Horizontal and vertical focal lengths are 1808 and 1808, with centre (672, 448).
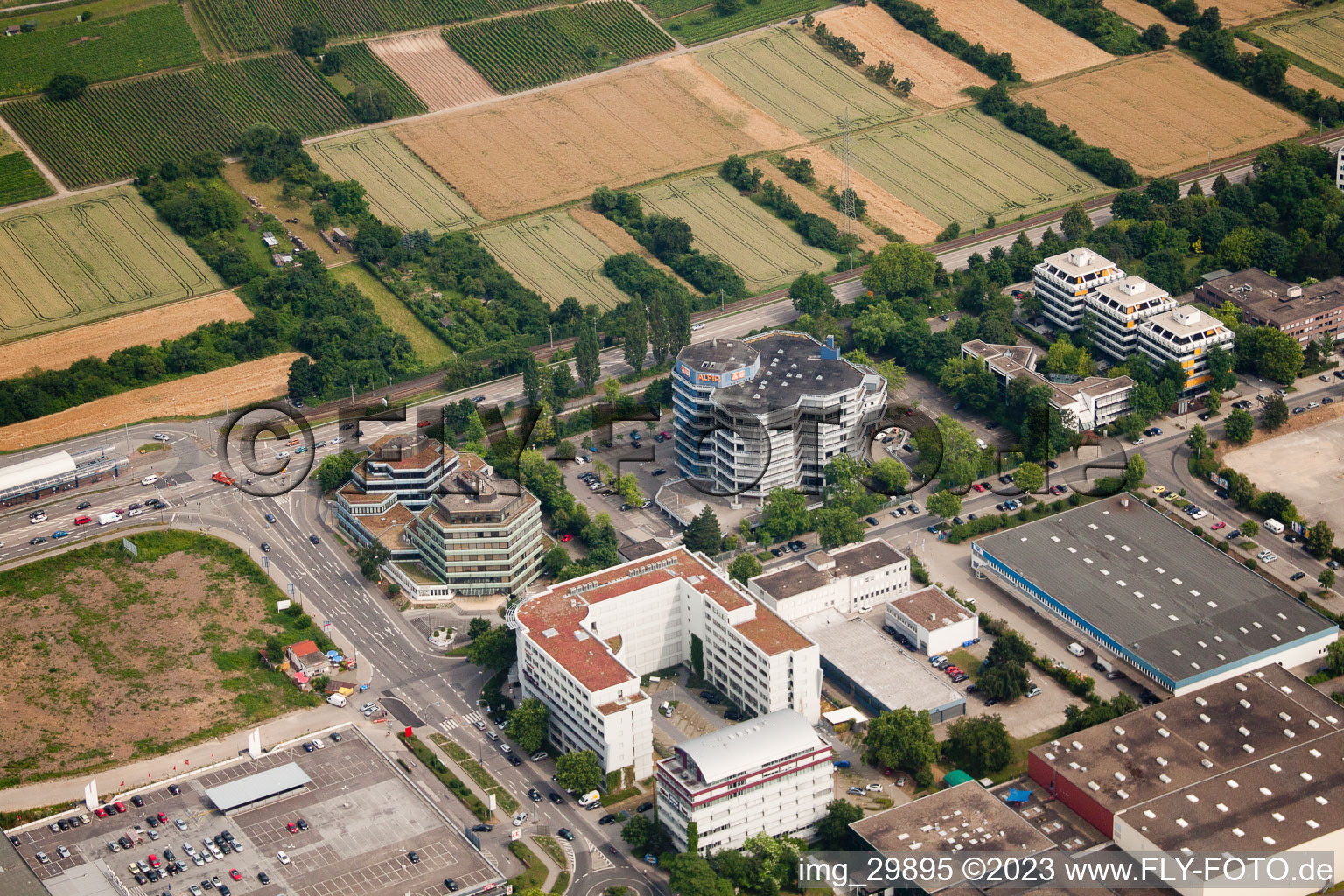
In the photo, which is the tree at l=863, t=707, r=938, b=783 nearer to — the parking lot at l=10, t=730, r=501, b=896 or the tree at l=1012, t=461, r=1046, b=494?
the parking lot at l=10, t=730, r=501, b=896

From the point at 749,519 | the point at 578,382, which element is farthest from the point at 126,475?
the point at 749,519

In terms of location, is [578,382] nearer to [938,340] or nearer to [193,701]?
[938,340]

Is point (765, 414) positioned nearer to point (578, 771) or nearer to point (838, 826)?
point (578, 771)

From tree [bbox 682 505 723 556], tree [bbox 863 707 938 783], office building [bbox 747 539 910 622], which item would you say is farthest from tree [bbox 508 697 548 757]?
tree [bbox 682 505 723 556]

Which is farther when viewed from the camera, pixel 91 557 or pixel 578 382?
pixel 578 382

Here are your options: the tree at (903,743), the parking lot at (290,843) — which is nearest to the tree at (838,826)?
the tree at (903,743)

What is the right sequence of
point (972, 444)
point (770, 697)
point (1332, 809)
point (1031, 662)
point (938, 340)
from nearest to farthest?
point (1332, 809), point (770, 697), point (1031, 662), point (972, 444), point (938, 340)
